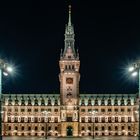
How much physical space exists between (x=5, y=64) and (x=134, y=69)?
20203 millimetres

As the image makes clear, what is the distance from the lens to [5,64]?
9175 cm

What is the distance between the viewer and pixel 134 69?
92875 millimetres
